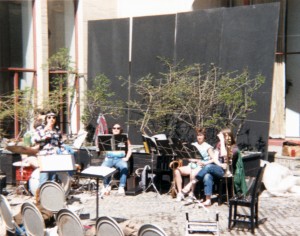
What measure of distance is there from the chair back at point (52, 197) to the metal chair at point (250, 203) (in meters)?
Answer: 2.72

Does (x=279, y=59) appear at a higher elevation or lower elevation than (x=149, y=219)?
higher

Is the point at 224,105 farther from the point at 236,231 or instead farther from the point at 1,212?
the point at 1,212

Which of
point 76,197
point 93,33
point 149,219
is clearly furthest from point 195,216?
point 93,33

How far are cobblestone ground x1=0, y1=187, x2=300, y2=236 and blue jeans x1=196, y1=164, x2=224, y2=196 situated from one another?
14.6 inches

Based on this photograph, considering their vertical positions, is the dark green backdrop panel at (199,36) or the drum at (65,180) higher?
the dark green backdrop panel at (199,36)

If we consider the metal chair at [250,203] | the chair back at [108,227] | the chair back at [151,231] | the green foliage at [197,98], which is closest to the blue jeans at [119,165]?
the green foliage at [197,98]

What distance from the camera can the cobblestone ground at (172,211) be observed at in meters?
8.84

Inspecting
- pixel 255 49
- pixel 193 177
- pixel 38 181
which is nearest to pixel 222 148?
pixel 193 177

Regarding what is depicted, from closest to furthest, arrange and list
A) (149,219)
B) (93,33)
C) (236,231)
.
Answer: (236,231), (149,219), (93,33)

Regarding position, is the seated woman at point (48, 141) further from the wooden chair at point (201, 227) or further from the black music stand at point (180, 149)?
the wooden chair at point (201, 227)

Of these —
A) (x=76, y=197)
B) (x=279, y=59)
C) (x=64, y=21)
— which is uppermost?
(x=64, y=21)

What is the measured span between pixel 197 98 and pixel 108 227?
287 inches

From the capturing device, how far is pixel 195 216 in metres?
9.77

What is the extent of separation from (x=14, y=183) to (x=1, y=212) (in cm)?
463
